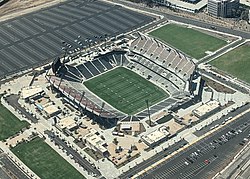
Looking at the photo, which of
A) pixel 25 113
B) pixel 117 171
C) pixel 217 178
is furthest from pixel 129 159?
pixel 25 113

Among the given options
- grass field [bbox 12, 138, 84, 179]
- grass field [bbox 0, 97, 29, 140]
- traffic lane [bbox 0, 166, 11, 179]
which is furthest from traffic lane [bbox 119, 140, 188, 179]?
grass field [bbox 0, 97, 29, 140]

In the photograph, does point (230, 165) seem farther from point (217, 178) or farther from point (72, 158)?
point (72, 158)

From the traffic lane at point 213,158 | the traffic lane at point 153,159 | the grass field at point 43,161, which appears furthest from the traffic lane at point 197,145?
the grass field at point 43,161

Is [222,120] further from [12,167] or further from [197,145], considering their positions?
[12,167]

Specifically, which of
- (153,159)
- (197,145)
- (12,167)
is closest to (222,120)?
(197,145)

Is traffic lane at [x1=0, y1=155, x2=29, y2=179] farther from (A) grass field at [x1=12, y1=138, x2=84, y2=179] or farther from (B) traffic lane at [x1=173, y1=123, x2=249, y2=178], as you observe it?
(B) traffic lane at [x1=173, y1=123, x2=249, y2=178]
